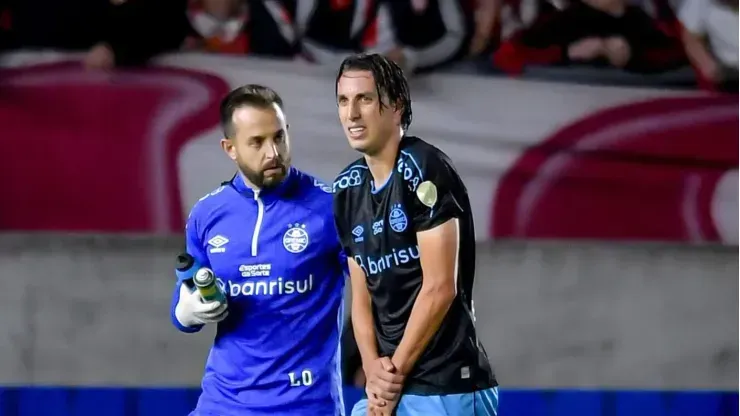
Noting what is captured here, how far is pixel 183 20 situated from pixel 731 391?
231 centimetres

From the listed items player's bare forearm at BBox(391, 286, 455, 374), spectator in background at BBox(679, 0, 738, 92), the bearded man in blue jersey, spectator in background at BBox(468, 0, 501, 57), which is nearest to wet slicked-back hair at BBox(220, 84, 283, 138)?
the bearded man in blue jersey

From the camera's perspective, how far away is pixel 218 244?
2434 mm

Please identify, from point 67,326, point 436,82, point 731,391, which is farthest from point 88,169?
point 731,391

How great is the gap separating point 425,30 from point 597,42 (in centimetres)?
61

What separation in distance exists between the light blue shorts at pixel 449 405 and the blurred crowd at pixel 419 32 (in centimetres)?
203

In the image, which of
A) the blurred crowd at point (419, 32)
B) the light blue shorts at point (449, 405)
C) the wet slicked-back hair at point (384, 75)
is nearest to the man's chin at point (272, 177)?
the wet slicked-back hair at point (384, 75)

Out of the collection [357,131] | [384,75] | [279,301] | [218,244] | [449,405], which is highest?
[384,75]

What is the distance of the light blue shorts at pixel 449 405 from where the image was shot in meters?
2.07

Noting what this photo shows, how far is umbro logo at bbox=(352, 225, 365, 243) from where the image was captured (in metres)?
2.12

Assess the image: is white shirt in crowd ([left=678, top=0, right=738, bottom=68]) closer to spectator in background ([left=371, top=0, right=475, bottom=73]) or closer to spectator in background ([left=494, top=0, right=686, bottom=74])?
spectator in background ([left=494, top=0, right=686, bottom=74])

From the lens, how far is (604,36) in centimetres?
400

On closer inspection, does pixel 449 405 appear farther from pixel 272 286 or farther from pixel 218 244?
pixel 218 244

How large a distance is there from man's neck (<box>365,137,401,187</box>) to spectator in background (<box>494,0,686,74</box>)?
1.95 m

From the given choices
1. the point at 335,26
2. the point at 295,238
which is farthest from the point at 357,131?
the point at 335,26
